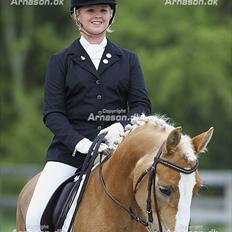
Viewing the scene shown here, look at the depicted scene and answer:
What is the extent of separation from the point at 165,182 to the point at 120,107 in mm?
1587

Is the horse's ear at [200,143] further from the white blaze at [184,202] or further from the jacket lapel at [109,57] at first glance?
the jacket lapel at [109,57]

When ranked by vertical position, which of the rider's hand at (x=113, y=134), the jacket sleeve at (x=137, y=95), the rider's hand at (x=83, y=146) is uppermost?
the jacket sleeve at (x=137, y=95)

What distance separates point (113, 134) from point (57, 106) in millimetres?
616

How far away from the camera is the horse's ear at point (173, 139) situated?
5.28 metres

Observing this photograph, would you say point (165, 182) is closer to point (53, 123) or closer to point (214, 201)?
point (53, 123)

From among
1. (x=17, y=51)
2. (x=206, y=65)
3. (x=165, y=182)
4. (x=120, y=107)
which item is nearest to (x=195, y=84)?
(x=206, y=65)

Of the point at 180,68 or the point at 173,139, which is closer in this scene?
the point at 173,139

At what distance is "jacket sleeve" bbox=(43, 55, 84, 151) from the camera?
6441 millimetres

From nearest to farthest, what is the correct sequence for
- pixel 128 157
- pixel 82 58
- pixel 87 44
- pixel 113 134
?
pixel 128 157 < pixel 113 134 < pixel 82 58 < pixel 87 44

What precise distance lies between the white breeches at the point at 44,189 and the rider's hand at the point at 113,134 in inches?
21.7

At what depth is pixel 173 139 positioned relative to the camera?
5340 mm

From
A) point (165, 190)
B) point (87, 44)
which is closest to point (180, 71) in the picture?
A: point (87, 44)

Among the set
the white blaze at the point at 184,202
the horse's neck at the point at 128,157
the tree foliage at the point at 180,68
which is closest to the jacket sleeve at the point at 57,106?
the horse's neck at the point at 128,157

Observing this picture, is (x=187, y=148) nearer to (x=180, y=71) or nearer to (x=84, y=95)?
(x=84, y=95)
